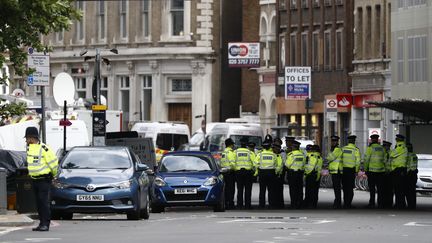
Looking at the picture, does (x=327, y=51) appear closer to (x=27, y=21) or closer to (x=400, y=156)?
(x=400, y=156)

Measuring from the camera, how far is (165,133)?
77.7 m

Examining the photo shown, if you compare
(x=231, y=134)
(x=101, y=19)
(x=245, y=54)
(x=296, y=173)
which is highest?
(x=101, y=19)

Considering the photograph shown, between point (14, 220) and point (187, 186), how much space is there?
7154 millimetres

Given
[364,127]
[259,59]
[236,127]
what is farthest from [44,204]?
[259,59]

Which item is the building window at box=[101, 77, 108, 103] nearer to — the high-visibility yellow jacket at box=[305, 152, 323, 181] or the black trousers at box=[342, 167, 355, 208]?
the high-visibility yellow jacket at box=[305, 152, 323, 181]

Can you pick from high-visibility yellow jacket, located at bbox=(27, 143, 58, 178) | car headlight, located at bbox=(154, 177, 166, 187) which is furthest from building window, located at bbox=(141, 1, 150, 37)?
high-visibility yellow jacket, located at bbox=(27, 143, 58, 178)

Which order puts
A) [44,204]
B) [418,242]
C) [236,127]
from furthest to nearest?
[236,127] → [44,204] → [418,242]

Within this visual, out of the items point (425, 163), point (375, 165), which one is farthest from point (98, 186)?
point (425, 163)

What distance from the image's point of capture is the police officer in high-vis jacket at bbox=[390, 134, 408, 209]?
141 ft

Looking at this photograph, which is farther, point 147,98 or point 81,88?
point 81,88

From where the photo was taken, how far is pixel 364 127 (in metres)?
79.6

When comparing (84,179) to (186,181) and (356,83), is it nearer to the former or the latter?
(186,181)

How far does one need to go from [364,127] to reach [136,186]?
4539 centimetres

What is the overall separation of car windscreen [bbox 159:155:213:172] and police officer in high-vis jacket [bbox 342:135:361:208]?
380cm
